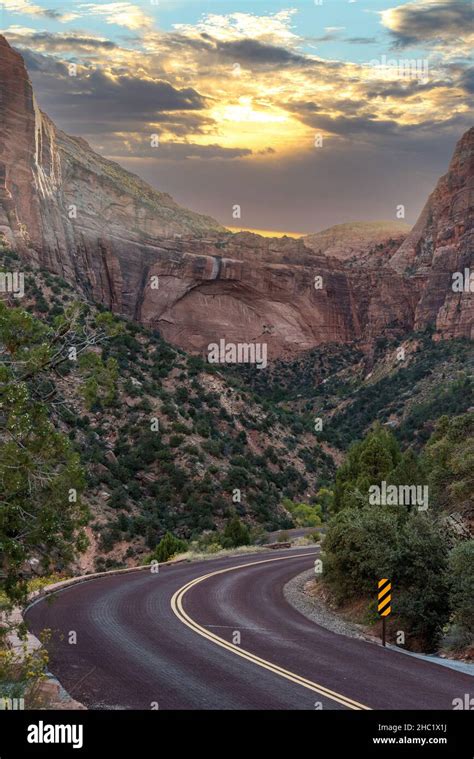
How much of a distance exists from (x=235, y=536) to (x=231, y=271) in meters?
93.9

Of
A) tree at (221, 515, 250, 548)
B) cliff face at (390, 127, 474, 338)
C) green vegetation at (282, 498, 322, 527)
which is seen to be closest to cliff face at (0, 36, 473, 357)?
cliff face at (390, 127, 474, 338)

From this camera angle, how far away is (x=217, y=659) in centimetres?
1256

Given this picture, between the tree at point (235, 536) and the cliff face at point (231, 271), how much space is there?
2558 inches

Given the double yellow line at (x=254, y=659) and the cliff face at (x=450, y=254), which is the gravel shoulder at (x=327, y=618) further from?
the cliff face at (x=450, y=254)

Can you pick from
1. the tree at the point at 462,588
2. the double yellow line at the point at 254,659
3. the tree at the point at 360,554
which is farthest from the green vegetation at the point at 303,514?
the tree at the point at 462,588

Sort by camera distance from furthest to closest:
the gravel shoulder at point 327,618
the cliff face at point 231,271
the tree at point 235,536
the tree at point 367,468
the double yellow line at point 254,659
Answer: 1. the cliff face at point 231,271
2. the tree at point 235,536
3. the tree at point 367,468
4. the gravel shoulder at point 327,618
5. the double yellow line at point 254,659

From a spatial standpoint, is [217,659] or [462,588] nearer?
[217,659]

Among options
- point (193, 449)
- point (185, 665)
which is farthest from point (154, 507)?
point (185, 665)

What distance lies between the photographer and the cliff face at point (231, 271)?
4493 inches

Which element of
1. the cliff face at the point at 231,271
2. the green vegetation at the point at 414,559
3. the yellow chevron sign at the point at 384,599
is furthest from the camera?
the cliff face at the point at 231,271

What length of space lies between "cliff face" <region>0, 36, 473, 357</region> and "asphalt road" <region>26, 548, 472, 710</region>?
279 feet

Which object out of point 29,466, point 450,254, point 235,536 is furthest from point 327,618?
point 450,254

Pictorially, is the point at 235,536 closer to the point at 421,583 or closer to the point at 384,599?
the point at 421,583
